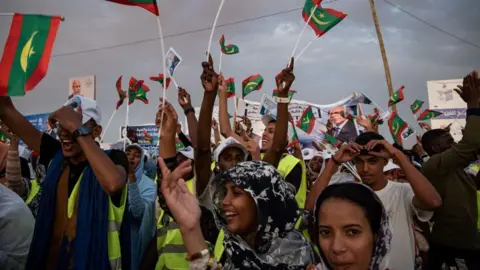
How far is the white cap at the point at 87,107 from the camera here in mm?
2629

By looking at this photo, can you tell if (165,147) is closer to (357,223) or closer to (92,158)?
(92,158)

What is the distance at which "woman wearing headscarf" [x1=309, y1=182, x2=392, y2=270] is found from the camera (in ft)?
6.00

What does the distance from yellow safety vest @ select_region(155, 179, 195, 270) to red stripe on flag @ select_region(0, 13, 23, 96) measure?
1.44 meters

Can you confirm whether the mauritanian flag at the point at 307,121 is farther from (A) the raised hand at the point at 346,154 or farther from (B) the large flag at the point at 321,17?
(A) the raised hand at the point at 346,154

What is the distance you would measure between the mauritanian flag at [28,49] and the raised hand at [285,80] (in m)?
1.79

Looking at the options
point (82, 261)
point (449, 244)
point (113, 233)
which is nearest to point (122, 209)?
point (113, 233)

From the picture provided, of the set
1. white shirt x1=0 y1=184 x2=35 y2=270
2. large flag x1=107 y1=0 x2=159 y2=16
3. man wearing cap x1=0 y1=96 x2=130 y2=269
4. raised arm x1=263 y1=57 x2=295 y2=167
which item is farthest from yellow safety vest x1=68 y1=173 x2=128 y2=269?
raised arm x1=263 y1=57 x2=295 y2=167

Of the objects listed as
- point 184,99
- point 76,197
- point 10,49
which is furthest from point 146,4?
point 184,99

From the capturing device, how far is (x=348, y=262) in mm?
1810

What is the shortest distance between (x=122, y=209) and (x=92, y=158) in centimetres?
40

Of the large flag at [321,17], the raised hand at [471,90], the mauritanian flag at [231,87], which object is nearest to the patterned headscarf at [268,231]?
the raised hand at [471,90]

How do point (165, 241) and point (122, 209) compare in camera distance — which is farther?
point (165, 241)

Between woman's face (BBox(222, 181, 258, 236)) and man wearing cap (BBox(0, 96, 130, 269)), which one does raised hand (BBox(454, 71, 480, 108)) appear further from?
man wearing cap (BBox(0, 96, 130, 269))

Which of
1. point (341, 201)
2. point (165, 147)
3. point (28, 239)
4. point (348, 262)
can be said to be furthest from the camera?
point (165, 147)
